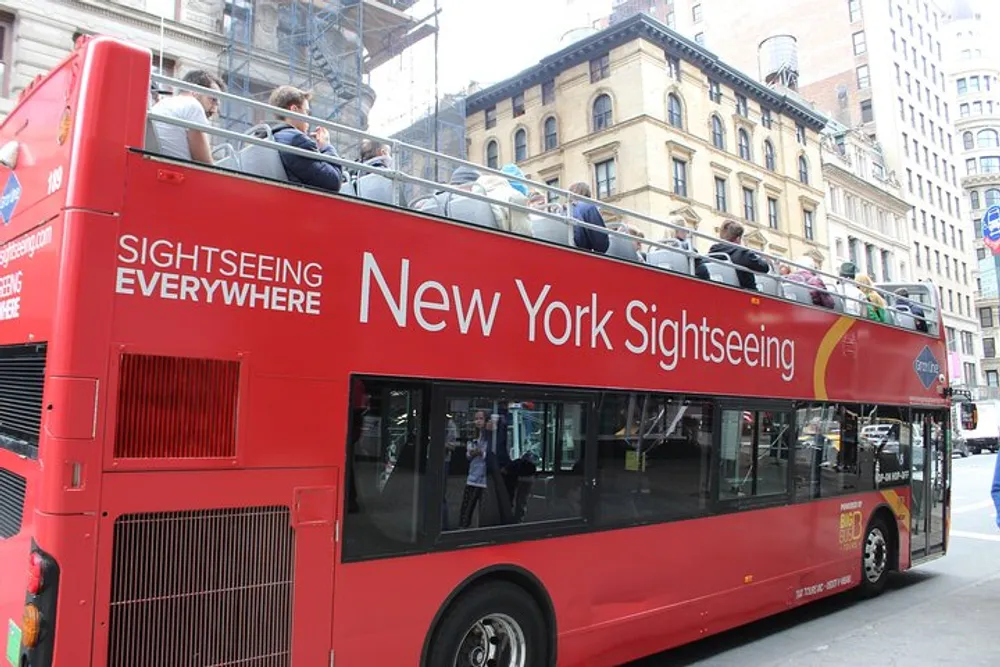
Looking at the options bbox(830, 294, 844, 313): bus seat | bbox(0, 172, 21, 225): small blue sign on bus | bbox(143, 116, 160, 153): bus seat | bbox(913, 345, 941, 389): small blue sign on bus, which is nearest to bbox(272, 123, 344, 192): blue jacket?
bbox(143, 116, 160, 153): bus seat

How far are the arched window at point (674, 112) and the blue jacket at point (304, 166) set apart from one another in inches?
1375

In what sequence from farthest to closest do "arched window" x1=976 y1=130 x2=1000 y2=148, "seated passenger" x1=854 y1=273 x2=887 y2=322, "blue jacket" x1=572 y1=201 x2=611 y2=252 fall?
"arched window" x1=976 y1=130 x2=1000 y2=148
"seated passenger" x1=854 y1=273 x2=887 y2=322
"blue jacket" x1=572 y1=201 x2=611 y2=252

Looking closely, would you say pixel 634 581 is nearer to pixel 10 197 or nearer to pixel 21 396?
pixel 21 396

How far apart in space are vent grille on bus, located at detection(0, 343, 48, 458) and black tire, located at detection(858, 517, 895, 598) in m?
8.15

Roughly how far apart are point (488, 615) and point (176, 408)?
2283mm

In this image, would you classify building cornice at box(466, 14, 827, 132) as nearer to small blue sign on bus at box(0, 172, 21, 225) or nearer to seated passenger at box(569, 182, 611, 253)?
seated passenger at box(569, 182, 611, 253)

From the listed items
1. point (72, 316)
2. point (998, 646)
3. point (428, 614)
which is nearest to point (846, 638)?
point (998, 646)

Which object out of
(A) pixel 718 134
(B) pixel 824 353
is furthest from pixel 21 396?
(A) pixel 718 134

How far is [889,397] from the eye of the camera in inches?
347

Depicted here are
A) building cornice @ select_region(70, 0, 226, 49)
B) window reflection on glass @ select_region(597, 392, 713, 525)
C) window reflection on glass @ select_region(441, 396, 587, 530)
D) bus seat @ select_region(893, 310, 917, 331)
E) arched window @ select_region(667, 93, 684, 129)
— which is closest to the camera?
window reflection on glass @ select_region(441, 396, 587, 530)

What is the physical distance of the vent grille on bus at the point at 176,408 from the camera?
126 inches

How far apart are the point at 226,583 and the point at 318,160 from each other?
2.17 metres

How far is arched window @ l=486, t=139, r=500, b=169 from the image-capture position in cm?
4256

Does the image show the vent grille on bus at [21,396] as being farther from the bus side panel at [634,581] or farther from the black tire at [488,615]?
the black tire at [488,615]
